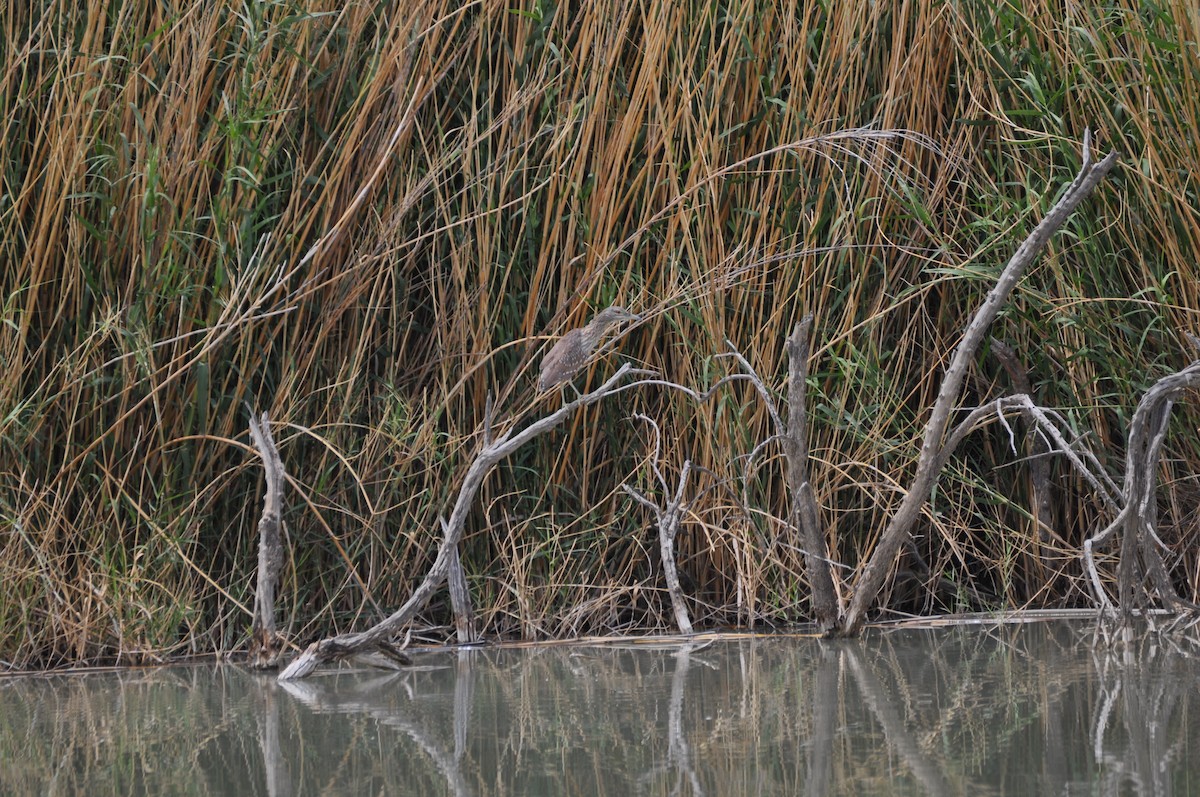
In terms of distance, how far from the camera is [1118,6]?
227 cm

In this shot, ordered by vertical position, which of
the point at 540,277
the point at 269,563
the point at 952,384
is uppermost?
the point at 540,277

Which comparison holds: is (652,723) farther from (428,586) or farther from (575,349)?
(575,349)

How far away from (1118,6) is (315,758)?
1.82 metres

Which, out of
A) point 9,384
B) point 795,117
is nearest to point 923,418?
point 795,117

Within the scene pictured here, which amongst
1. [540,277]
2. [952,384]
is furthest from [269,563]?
[952,384]

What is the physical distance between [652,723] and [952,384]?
760mm

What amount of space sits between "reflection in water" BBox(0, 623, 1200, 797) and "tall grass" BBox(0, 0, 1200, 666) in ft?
0.80

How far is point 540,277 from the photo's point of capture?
237 cm

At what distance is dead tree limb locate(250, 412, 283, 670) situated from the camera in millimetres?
2025

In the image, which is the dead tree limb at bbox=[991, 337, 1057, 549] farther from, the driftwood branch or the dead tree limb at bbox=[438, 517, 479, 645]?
the dead tree limb at bbox=[438, 517, 479, 645]

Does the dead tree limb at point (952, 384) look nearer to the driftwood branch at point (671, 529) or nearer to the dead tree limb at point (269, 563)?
the driftwood branch at point (671, 529)

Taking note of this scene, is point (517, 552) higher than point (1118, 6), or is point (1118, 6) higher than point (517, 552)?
point (1118, 6)

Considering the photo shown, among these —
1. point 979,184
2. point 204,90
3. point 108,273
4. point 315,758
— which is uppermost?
point 204,90

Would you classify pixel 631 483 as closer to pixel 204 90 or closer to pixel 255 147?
pixel 255 147
